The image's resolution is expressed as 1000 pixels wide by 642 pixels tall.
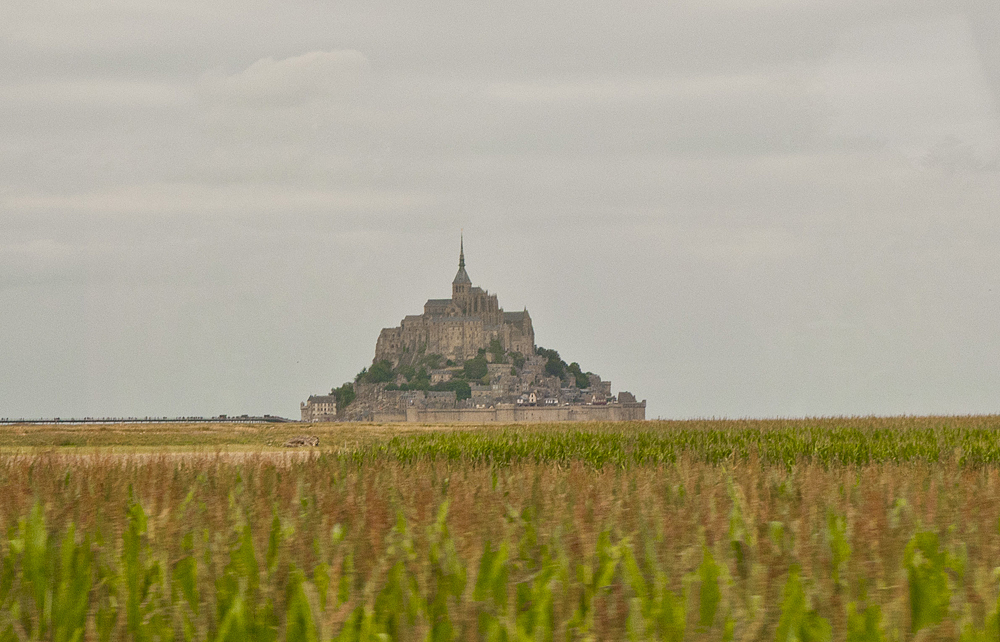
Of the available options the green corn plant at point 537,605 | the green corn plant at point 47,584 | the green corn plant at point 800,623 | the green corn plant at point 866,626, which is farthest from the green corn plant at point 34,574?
the green corn plant at point 866,626

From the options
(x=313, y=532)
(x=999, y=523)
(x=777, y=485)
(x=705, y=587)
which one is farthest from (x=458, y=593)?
(x=777, y=485)

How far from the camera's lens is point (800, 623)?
5227 mm

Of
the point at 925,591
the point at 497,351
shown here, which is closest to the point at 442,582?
the point at 925,591

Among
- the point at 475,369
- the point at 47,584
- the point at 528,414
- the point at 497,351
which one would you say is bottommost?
the point at 528,414

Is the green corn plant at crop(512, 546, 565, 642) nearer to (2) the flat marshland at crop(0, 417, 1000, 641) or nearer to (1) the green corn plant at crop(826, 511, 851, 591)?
(2) the flat marshland at crop(0, 417, 1000, 641)

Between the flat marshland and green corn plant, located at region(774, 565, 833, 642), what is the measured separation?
0.01 metres

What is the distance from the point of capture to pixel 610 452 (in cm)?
2425

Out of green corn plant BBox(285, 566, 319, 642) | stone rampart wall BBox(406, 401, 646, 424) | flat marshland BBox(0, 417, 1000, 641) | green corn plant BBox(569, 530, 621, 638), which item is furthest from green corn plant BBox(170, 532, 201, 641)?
stone rampart wall BBox(406, 401, 646, 424)

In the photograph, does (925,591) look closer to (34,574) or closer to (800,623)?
(800,623)

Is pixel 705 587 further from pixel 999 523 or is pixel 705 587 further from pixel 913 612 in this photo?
pixel 999 523

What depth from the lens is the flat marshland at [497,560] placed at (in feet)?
17.9

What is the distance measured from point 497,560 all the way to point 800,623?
190cm

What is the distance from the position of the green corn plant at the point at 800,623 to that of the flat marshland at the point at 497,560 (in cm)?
1

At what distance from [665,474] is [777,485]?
2132 millimetres
